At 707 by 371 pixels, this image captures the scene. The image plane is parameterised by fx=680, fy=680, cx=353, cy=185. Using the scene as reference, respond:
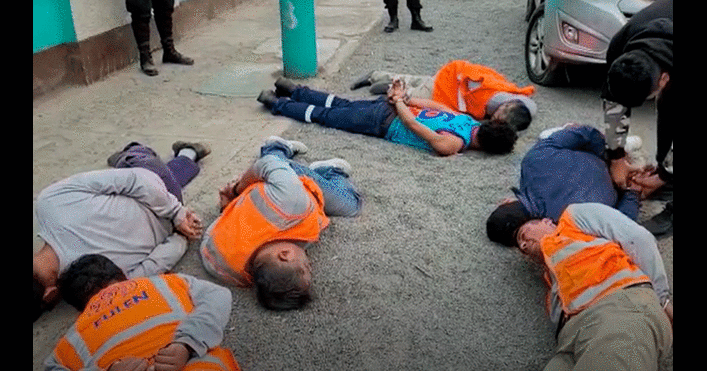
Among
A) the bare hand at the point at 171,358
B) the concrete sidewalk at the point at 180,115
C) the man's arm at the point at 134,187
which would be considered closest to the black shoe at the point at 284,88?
the concrete sidewalk at the point at 180,115

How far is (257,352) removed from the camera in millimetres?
2682

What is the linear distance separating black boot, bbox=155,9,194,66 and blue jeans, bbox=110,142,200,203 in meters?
2.60

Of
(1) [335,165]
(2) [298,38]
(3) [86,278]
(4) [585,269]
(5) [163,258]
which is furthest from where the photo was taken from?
(2) [298,38]

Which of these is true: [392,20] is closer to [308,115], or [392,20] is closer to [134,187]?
[308,115]

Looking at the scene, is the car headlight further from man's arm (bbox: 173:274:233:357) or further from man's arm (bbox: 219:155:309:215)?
man's arm (bbox: 173:274:233:357)

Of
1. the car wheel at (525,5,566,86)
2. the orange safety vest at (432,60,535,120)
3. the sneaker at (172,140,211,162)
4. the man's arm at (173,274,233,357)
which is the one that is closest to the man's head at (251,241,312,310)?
the man's arm at (173,274,233,357)

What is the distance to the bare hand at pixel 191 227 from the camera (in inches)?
132

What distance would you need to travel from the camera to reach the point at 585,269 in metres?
2.63

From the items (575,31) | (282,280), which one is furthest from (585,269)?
(575,31)

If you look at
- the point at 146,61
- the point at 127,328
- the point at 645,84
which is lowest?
the point at 146,61

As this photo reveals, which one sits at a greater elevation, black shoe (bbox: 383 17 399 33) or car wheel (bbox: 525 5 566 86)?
car wheel (bbox: 525 5 566 86)

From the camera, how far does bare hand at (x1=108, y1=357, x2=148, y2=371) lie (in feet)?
7.52

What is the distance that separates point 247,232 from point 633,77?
1.81 m

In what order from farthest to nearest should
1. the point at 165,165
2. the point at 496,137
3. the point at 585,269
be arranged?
the point at 496,137, the point at 165,165, the point at 585,269
